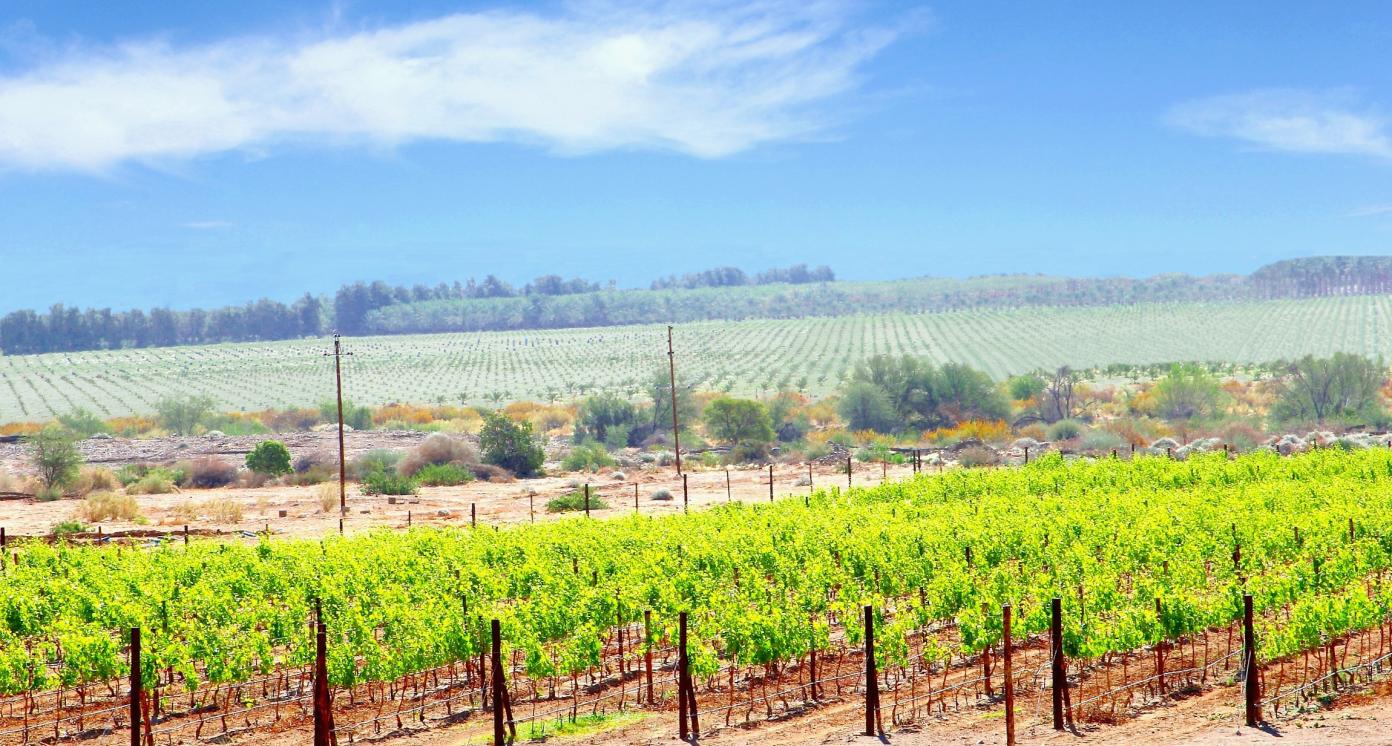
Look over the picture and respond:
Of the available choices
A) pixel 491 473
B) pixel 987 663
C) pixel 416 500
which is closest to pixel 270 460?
pixel 491 473

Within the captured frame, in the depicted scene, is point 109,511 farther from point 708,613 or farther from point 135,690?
point 135,690

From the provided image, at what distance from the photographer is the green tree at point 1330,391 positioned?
7131 centimetres

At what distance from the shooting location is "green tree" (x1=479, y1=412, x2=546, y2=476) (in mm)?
57531

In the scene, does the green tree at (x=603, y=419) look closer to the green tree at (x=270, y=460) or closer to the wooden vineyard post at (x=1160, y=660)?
the green tree at (x=270, y=460)

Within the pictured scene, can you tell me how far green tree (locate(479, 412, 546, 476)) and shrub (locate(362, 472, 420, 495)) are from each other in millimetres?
6788

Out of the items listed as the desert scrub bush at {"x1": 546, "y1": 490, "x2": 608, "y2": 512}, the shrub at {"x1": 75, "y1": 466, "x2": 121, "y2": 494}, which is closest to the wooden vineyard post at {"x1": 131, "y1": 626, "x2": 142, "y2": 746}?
the desert scrub bush at {"x1": 546, "y1": 490, "x2": 608, "y2": 512}

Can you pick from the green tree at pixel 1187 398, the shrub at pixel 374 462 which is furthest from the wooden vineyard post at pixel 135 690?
the green tree at pixel 1187 398

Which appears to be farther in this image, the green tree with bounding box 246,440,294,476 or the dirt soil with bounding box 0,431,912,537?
the green tree with bounding box 246,440,294,476

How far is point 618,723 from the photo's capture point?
15477 millimetres

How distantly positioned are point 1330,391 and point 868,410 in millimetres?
25076

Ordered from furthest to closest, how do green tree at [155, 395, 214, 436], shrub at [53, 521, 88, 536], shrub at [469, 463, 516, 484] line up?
1. green tree at [155, 395, 214, 436]
2. shrub at [469, 463, 516, 484]
3. shrub at [53, 521, 88, 536]

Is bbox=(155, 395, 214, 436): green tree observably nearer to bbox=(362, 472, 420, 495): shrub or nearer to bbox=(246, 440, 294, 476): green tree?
bbox=(246, 440, 294, 476): green tree

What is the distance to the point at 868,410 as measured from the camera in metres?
73.8

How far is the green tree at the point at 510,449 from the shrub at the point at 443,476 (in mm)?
2494
